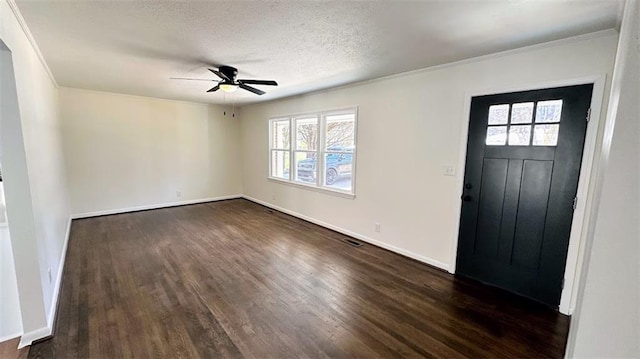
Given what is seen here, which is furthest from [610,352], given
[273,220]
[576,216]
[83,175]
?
[83,175]

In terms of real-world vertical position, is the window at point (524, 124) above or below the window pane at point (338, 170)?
above

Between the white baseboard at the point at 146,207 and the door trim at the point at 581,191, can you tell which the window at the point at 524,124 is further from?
the white baseboard at the point at 146,207

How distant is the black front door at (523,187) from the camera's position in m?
2.39

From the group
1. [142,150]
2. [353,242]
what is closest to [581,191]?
[353,242]

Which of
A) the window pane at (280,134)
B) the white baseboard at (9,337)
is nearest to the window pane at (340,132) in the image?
the window pane at (280,134)

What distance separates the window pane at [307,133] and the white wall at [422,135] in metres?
0.49

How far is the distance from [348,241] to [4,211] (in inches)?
143

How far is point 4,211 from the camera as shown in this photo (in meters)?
2.04

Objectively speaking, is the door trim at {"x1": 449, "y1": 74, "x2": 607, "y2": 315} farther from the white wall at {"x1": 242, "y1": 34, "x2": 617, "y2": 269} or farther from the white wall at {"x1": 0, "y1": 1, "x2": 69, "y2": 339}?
the white wall at {"x1": 0, "y1": 1, "x2": 69, "y2": 339}

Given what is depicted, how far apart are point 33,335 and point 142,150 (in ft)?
14.2

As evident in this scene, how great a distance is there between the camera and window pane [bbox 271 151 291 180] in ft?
19.2

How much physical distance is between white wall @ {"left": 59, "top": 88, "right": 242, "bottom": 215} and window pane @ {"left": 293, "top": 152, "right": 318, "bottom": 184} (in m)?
2.42

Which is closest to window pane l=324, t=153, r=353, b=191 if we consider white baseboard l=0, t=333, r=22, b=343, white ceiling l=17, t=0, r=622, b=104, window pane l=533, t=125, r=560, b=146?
white ceiling l=17, t=0, r=622, b=104

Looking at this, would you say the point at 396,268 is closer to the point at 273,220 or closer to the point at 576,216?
the point at 576,216
